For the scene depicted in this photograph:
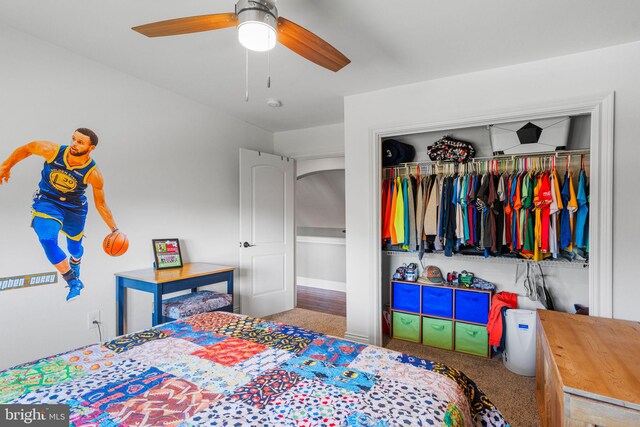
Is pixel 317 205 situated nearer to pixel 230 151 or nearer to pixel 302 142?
pixel 302 142

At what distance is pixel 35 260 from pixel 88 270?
34 centimetres

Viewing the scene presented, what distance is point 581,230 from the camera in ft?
7.83

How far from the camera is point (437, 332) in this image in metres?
3.12

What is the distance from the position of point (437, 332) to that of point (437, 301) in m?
0.29

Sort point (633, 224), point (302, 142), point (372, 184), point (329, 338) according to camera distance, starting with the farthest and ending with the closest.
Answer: point (302, 142), point (372, 184), point (633, 224), point (329, 338)

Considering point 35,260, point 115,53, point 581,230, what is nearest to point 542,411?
point 581,230

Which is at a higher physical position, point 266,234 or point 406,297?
point 266,234

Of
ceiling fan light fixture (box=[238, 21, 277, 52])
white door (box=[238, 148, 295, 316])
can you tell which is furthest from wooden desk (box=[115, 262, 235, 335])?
ceiling fan light fixture (box=[238, 21, 277, 52])

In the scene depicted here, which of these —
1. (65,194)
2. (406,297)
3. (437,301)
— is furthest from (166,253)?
(437,301)

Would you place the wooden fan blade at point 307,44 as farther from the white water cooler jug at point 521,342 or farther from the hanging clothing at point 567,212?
the white water cooler jug at point 521,342

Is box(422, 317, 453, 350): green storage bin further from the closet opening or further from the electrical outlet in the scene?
the electrical outlet

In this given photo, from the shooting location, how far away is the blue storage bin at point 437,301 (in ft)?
10.1

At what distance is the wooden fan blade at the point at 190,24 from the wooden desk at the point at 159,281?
1677mm

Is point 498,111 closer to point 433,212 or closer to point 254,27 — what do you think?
point 433,212
